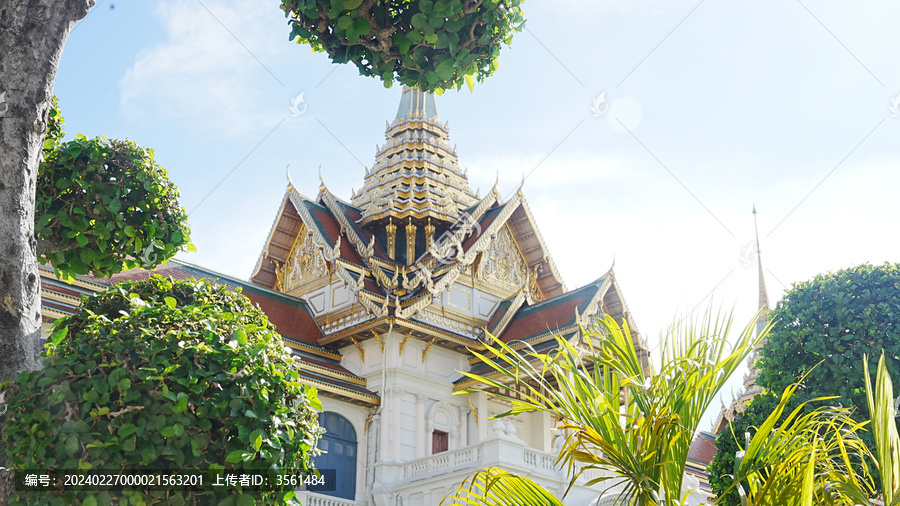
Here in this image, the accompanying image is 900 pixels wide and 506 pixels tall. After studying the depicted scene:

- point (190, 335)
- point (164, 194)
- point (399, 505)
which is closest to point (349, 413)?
point (399, 505)

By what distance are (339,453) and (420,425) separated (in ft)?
6.13

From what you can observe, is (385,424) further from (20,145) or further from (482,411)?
(20,145)

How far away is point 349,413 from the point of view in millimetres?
Answer: 18859

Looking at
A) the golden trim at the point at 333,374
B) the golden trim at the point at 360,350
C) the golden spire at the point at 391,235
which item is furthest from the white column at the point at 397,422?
the golden spire at the point at 391,235

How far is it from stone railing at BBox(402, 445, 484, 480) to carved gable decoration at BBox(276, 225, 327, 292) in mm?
5596

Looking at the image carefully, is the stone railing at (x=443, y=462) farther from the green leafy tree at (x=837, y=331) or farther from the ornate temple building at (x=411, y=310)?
the green leafy tree at (x=837, y=331)

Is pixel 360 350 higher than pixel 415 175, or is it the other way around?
pixel 415 175

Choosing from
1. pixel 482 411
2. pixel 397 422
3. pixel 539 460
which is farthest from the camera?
pixel 482 411

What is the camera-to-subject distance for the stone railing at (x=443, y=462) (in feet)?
54.3

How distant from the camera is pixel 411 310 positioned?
766 inches

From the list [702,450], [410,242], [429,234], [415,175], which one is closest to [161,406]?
[410,242]

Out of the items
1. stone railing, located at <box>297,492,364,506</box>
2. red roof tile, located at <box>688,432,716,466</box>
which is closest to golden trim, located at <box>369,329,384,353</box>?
stone railing, located at <box>297,492,364,506</box>

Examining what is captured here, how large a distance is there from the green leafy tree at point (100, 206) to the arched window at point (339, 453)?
38.9ft

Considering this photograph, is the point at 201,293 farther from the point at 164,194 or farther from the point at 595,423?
the point at 595,423
